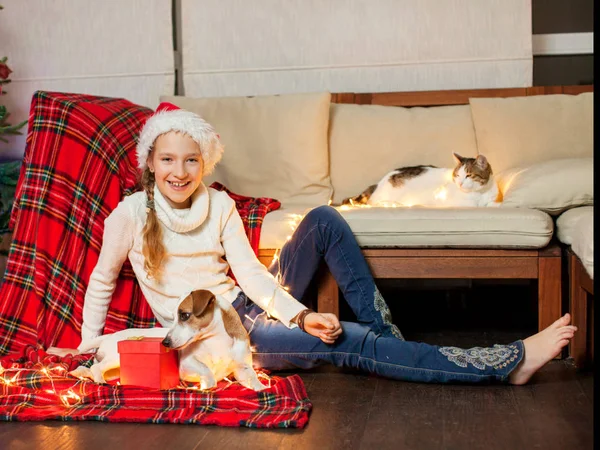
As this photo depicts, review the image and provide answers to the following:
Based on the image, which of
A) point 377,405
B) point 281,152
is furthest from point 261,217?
point 377,405

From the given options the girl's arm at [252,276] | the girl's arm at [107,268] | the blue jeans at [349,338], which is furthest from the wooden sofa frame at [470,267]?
the girl's arm at [107,268]

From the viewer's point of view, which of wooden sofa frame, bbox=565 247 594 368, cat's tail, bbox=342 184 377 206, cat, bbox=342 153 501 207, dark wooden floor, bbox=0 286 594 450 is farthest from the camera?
cat's tail, bbox=342 184 377 206

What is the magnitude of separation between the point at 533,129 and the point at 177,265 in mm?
1529

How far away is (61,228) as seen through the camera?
234 cm

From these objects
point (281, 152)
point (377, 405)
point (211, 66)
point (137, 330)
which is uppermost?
point (211, 66)

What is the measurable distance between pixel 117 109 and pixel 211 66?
90cm

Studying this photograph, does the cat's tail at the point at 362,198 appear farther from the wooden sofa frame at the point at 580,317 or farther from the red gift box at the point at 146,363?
the red gift box at the point at 146,363

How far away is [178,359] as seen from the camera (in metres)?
1.96

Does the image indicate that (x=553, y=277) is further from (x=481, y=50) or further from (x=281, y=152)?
(x=481, y=50)

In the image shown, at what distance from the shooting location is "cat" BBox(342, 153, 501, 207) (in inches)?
105

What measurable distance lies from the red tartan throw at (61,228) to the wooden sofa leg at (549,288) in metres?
0.87

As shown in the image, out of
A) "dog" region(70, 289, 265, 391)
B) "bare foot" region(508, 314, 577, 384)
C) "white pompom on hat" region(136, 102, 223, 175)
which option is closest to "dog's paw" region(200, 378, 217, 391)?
"dog" region(70, 289, 265, 391)

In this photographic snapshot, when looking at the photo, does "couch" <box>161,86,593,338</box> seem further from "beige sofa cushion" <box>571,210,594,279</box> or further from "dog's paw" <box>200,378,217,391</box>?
"dog's paw" <box>200,378,217,391</box>

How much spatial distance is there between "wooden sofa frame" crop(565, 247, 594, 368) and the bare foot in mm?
281
